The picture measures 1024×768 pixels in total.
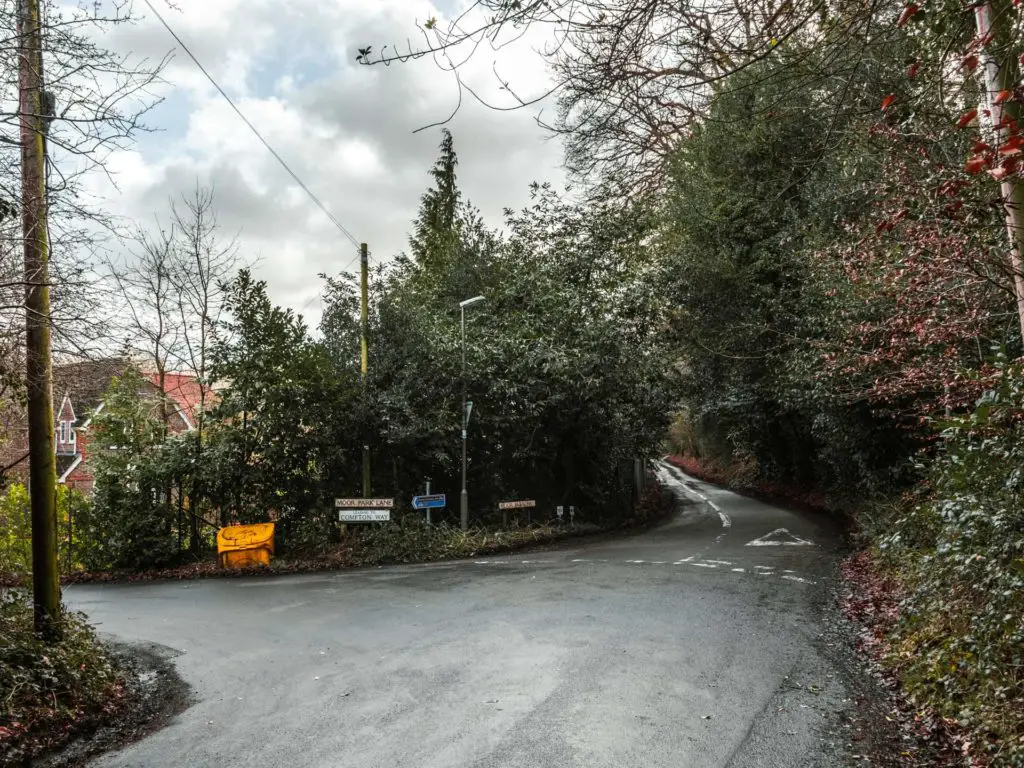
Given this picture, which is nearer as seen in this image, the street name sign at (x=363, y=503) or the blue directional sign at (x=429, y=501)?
the street name sign at (x=363, y=503)

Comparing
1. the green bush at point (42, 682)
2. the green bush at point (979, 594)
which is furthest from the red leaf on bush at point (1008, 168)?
the green bush at point (42, 682)

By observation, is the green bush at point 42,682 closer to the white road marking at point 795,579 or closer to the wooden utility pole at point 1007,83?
the wooden utility pole at point 1007,83

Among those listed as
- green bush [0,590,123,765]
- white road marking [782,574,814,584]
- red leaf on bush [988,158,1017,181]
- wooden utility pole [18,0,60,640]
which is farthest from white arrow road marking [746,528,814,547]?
red leaf on bush [988,158,1017,181]

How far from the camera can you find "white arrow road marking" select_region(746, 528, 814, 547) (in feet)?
54.1

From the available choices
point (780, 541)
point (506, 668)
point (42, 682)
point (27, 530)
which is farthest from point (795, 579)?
point (27, 530)

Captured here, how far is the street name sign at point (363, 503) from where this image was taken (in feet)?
58.9

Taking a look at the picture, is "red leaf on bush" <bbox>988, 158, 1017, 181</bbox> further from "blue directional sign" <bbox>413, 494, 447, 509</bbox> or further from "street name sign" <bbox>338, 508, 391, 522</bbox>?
"blue directional sign" <bbox>413, 494, 447, 509</bbox>

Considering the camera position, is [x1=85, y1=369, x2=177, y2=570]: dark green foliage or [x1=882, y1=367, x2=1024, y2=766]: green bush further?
[x1=85, y1=369, x2=177, y2=570]: dark green foliage

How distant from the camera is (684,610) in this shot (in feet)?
30.2

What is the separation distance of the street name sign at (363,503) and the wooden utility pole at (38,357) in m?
10.3

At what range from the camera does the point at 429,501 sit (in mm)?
19094

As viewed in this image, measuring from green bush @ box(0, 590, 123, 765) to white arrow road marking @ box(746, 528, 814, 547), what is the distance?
1346 cm

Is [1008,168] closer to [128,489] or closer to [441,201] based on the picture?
[128,489]

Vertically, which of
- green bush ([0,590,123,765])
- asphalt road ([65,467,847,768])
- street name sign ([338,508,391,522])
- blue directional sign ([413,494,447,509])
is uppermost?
blue directional sign ([413,494,447,509])
